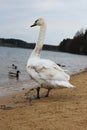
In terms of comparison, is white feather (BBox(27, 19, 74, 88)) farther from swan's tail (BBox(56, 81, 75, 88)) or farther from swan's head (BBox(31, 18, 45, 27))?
swan's head (BBox(31, 18, 45, 27))

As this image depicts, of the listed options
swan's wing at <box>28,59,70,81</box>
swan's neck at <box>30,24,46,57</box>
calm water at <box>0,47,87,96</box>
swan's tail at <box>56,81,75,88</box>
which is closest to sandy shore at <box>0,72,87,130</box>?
swan's tail at <box>56,81,75,88</box>

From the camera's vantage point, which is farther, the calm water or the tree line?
the tree line

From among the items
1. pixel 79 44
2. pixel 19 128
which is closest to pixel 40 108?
pixel 19 128

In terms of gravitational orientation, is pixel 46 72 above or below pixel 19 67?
above

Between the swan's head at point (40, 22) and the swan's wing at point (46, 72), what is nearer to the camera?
the swan's wing at point (46, 72)

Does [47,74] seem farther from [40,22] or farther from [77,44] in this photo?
[77,44]

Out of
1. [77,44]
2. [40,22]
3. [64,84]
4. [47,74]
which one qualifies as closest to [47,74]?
[47,74]

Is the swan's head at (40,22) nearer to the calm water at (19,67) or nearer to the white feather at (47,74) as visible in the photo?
the white feather at (47,74)

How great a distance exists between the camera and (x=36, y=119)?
Answer: 7.53m

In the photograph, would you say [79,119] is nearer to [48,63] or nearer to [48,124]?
[48,124]

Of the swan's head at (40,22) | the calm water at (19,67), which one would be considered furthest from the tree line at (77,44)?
the swan's head at (40,22)

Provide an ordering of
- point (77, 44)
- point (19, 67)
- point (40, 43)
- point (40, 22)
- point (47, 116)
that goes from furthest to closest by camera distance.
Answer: point (77, 44) → point (19, 67) → point (40, 22) → point (40, 43) → point (47, 116)

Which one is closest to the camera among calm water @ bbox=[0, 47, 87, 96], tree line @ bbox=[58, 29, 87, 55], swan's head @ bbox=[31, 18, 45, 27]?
swan's head @ bbox=[31, 18, 45, 27]

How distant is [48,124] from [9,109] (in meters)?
2.23
